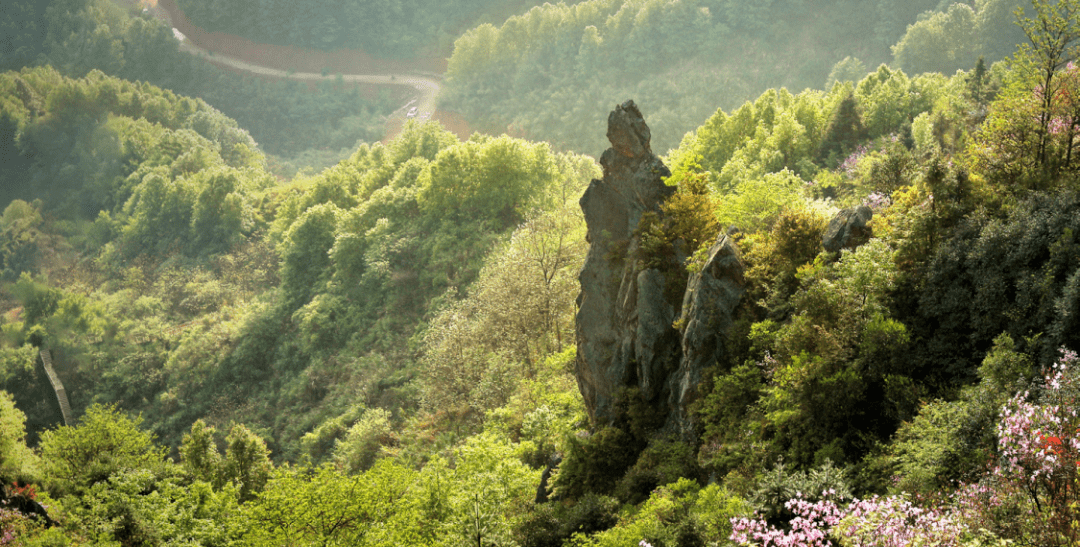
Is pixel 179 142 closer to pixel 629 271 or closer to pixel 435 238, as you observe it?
pixel 435 238

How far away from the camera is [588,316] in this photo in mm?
23547

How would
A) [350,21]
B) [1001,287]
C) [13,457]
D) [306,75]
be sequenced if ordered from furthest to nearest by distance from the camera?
[350,21] → [306,75] → [13,457] → [1001,287]

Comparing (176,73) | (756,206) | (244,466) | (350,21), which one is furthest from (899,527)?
(176,73)

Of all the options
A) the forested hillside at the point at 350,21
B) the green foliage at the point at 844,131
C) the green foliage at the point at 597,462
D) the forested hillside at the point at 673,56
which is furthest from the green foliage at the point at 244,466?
the forested hillside at the point at 350,21

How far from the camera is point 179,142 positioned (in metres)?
104

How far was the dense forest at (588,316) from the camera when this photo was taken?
41.5 ft

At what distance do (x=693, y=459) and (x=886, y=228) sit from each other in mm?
7748

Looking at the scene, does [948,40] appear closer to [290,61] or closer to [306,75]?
[306,75]

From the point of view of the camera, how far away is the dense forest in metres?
12.7

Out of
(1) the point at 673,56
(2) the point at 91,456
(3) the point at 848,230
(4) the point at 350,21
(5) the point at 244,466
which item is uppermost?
(4) the point at 350,21

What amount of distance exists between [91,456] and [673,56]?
9782 cm

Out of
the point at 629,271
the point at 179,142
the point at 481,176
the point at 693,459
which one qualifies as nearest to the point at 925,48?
the point at 481,176

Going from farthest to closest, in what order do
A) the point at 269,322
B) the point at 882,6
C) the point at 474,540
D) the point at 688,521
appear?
1. the point at 882,6
2. the point at 269,322
3. the point at 474,540
4. the point at 688,521

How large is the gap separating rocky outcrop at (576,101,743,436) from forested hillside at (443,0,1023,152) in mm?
72975
